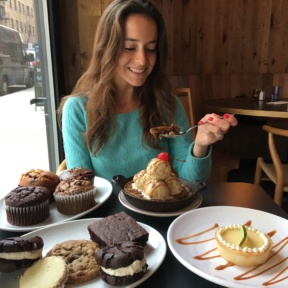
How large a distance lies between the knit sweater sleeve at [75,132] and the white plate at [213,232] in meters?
0.66

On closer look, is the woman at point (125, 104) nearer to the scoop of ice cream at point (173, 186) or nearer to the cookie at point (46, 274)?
the scoop of ice cream at point (173, 186)

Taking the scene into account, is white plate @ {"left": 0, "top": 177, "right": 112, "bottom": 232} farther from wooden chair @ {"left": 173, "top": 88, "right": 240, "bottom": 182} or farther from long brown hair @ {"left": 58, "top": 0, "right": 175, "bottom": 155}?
wooden chair @ {"left": 173, "top": 88, "right": 240, "bottom": 182}

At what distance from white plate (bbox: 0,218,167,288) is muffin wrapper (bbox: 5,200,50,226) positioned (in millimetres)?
76

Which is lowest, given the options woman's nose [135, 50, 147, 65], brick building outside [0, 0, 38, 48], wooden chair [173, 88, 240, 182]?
wooden chair [173, 88, 240, 182]

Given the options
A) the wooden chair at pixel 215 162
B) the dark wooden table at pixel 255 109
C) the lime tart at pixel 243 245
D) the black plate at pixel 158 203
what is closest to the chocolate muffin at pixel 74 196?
the black plate at pixel 158 203

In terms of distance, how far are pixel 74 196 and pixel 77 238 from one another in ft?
0.48

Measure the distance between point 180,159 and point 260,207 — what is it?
511 millimetres

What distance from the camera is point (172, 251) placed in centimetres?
65

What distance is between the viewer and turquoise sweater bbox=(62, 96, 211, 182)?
4.36 feet

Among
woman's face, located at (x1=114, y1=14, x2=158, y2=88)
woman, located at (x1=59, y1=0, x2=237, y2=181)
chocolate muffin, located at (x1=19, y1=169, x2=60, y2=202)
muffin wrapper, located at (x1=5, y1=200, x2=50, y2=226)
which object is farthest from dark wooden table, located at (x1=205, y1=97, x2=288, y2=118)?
muffin wrapper, located at (x1=5, y1=200, x2=50, y2=226)

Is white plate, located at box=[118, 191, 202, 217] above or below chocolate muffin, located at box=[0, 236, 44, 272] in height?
below

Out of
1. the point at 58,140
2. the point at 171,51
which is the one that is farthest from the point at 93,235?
the point at 171,51

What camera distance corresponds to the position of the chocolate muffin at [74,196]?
854 mm

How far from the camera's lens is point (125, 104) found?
1.46 meters
